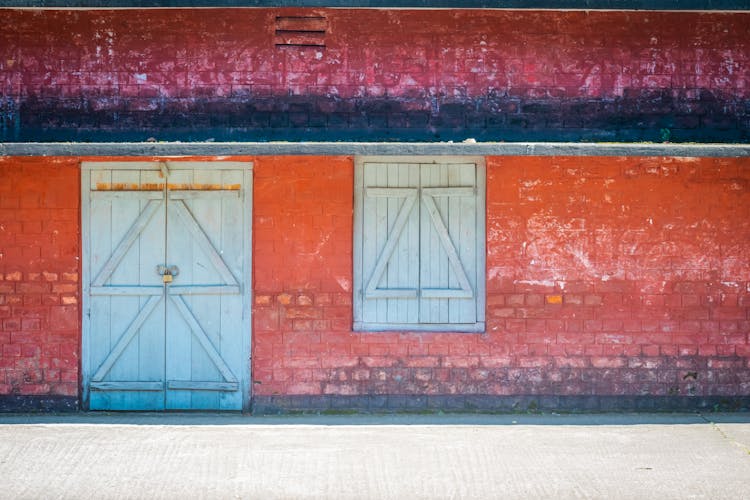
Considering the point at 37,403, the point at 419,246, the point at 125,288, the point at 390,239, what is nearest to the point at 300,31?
the point at 390,239

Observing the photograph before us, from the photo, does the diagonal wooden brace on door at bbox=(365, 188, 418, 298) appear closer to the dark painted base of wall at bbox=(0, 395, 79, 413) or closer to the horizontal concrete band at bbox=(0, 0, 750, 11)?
the horizontal concrete band at bbox=(0, 0, 750, 11)

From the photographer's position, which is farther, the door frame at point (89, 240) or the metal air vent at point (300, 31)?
the metal air vent at point (300, 31)

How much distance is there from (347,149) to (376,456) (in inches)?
105

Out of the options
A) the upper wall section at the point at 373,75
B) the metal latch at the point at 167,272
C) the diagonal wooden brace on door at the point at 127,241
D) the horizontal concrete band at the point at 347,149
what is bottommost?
the metal latch at the point at 167,272

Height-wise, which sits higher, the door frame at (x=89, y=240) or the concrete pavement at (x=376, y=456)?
the door frame at (x=89, y=240)

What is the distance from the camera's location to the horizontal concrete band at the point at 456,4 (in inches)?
332

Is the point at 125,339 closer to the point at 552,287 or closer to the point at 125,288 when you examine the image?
the point at 125,288

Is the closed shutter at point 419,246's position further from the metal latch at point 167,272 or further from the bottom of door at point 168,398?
the metal latch at point 167,272

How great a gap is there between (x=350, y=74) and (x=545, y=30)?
6.61 feet

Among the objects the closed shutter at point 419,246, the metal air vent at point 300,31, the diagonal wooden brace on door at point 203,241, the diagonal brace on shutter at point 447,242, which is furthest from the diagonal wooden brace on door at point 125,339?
the metal air vent at point 300,31

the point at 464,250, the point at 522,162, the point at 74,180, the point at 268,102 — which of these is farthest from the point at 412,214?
the point at 74,180

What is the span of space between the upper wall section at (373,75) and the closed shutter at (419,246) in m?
0.43

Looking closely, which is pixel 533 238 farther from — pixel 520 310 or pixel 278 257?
pixel 278 257

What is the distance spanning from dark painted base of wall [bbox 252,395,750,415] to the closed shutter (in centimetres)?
72
